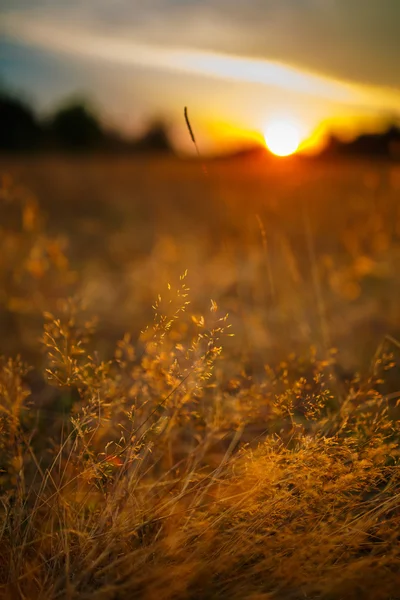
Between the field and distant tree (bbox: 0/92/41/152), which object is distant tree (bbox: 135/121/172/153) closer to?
distant tree (bbox: 0/92/41/152)

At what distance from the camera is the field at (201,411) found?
52.7 inches

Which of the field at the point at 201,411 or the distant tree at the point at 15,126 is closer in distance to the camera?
the field at the point at 201,411

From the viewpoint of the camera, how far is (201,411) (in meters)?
1.90

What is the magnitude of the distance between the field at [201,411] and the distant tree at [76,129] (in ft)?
75.1

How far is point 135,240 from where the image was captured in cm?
650

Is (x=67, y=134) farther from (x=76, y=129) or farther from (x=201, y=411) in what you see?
(x=201, y=411)

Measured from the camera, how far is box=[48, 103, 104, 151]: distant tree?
2869 cm

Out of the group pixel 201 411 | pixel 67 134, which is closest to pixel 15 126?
pixel 67 134

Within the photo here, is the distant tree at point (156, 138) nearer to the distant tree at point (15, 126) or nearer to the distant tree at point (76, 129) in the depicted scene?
the distant tree at point (76, 129)

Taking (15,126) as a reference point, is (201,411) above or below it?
below

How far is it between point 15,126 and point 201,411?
2473cm

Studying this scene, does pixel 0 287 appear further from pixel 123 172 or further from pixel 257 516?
pixel 123 172

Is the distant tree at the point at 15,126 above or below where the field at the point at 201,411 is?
above

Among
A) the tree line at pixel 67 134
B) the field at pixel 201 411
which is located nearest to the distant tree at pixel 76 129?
the tree line at pixel 67 134
